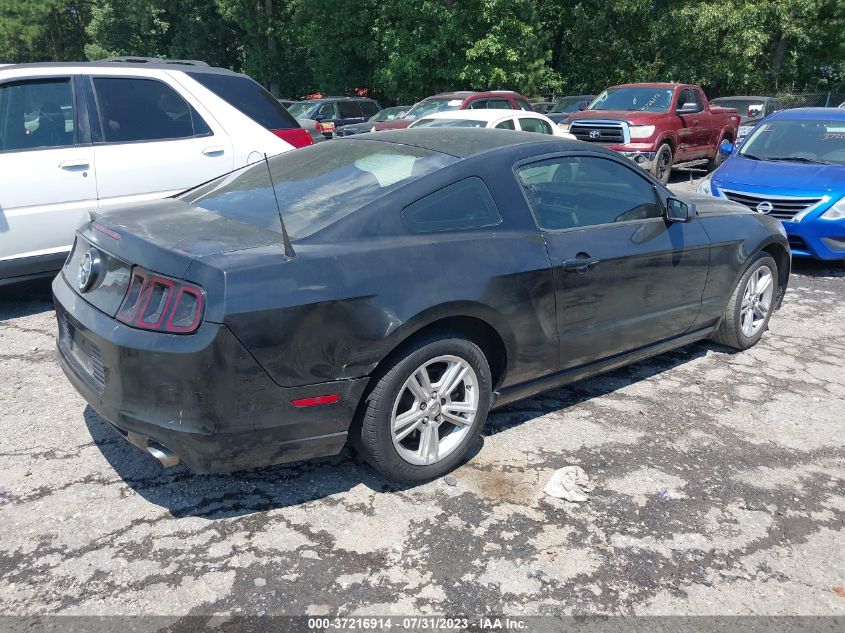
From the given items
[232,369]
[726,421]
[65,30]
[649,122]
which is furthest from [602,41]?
[65,30]

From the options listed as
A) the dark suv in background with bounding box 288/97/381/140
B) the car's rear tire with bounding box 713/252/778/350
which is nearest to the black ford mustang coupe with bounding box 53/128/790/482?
the car's rear tire with bounding box 713/252/778/350

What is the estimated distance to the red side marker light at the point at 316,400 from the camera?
117 inches

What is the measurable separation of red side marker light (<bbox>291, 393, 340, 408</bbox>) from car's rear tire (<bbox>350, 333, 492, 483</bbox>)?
0.61 ft

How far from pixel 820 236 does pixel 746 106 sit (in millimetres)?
13677

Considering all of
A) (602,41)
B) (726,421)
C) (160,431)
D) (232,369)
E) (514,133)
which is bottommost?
(726,421)

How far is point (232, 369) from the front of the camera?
2785mm

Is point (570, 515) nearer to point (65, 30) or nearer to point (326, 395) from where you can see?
point (326, 395)

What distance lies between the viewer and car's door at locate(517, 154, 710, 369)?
3.83 m

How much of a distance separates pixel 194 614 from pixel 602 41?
1168 inches

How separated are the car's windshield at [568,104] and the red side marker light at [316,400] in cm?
1824

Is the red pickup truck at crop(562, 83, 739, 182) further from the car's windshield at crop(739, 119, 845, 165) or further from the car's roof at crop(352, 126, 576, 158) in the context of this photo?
the car's roof at crop(352, 126, 576, 158)

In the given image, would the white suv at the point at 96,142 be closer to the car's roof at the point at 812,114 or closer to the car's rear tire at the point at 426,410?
the car's rear tire at the point at 426,410

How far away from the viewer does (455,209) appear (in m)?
3.50

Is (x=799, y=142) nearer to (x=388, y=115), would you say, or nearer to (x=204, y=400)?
(x=204, y=400)
